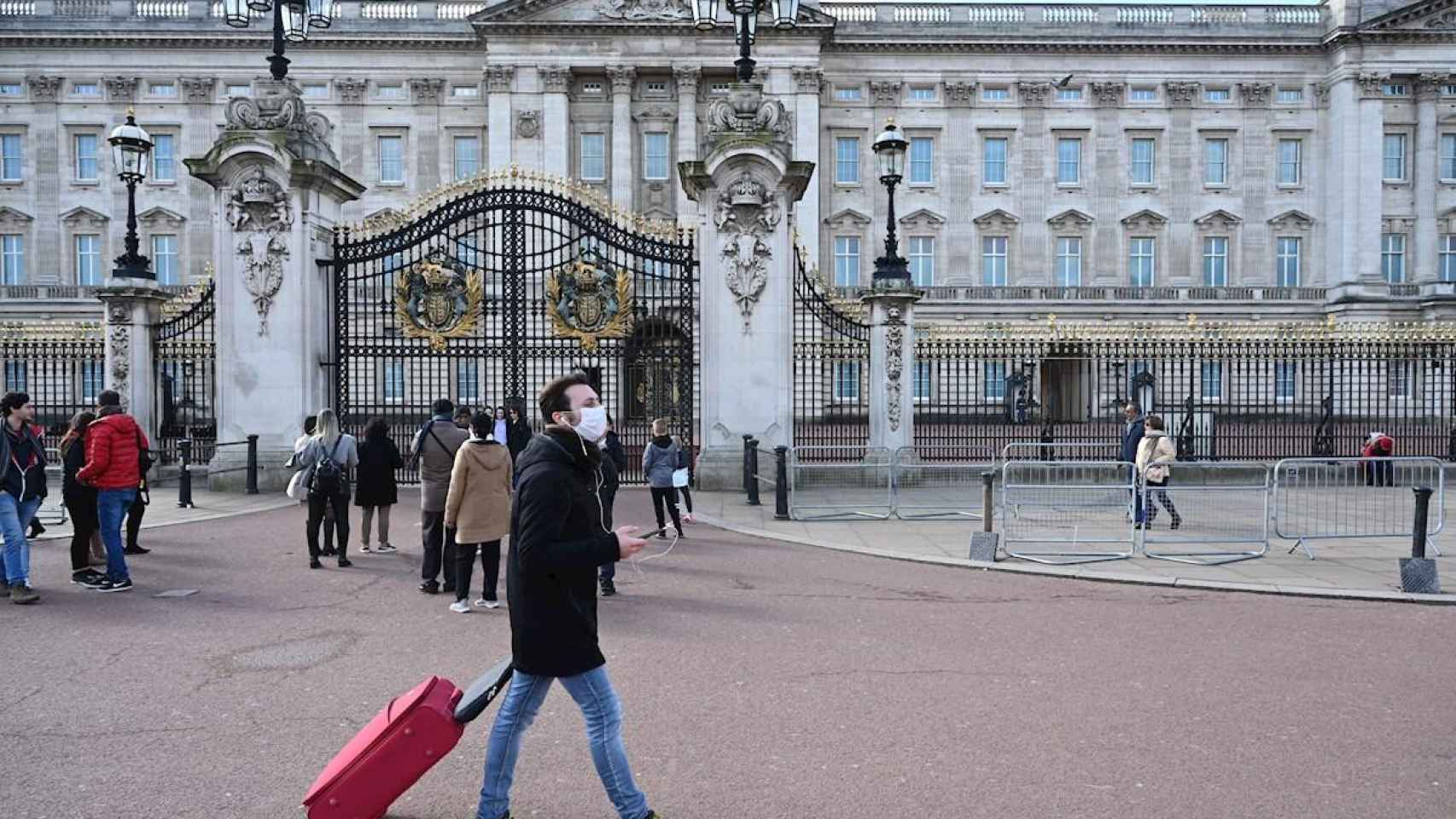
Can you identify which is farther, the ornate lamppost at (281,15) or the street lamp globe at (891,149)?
the street lamp globe at (891,149)

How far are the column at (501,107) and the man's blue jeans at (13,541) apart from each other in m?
40.0

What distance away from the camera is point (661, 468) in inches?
477

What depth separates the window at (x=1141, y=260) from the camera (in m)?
50.1

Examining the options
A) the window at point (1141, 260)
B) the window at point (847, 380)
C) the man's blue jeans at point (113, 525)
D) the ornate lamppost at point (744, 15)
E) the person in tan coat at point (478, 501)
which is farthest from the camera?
the window at point (1141, 260)

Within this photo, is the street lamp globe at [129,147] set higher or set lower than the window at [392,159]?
lower

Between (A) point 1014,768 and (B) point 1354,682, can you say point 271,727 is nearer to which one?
(A) point 1014,768

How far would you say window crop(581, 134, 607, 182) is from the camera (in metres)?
48.6

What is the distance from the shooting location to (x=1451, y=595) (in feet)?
31.8

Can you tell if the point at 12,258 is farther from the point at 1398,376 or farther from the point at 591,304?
the point at 1398,376

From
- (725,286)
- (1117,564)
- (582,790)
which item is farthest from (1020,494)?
(582,790)

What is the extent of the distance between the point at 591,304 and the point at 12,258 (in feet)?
146

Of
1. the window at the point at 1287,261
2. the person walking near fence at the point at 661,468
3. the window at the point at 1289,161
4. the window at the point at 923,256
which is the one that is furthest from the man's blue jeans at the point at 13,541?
the window at the point at 1289,161

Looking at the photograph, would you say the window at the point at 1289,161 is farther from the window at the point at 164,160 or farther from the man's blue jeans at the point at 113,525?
the man's blue jeans at the point at 113,525

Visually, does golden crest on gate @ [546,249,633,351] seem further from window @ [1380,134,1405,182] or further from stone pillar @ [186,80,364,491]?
window @ [1380,134,1405,182]
